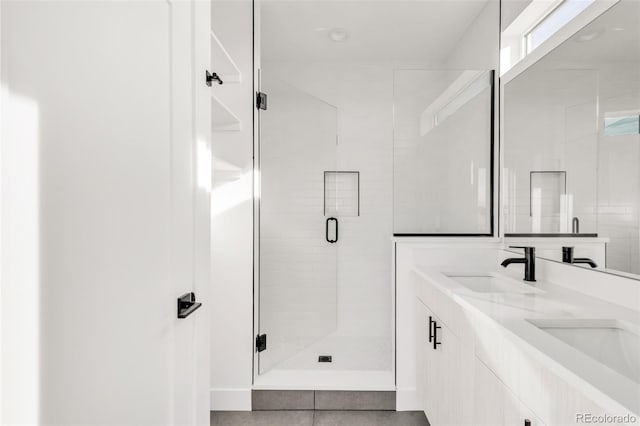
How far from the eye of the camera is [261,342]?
229 cm

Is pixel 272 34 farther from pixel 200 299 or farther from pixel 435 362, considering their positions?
pixel 435 362

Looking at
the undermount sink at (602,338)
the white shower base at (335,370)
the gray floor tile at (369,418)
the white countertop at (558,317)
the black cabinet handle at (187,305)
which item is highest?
the black cabinet handle at (187,305)

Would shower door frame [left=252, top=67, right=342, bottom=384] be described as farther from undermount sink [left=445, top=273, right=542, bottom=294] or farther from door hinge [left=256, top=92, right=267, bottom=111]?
undermount sink [left=445, top=273, right=542, bottom=294]

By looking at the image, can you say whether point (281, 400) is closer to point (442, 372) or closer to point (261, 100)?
point (442, 372)

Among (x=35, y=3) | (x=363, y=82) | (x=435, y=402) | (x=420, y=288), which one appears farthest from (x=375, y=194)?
(x=35, y=3)

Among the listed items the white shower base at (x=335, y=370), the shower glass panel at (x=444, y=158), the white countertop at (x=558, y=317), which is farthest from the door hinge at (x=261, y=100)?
the white shower base at (x=335, y=370)

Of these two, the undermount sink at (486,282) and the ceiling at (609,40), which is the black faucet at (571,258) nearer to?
the undermount sink at (486,282)

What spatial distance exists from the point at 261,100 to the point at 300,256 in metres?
1.11

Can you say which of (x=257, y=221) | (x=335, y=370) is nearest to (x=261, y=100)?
(x=257, y=221)

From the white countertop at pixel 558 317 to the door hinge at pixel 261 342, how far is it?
3.64 ft

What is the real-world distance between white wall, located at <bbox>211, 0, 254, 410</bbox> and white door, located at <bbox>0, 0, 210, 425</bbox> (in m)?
1.11

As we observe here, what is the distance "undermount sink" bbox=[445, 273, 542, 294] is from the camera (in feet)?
5.77

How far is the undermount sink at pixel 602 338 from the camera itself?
40.5 inches

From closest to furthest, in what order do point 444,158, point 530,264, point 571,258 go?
point 571,258 < point 530,264 < point 444,158
